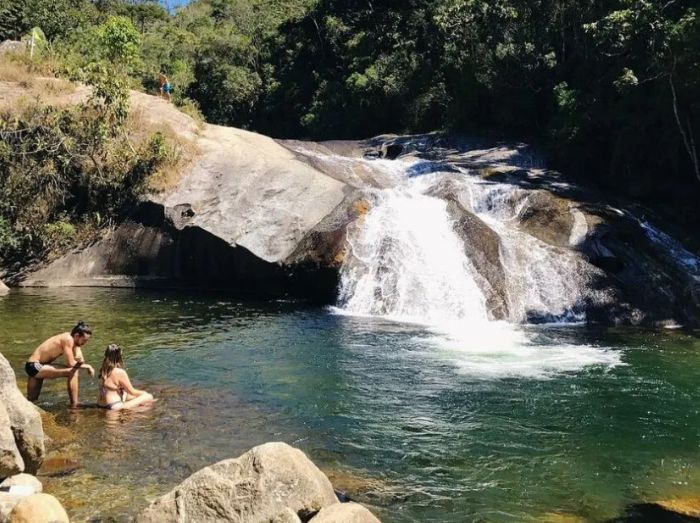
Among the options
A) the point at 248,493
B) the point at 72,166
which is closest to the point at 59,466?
the point at 248,493

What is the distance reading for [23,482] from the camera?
727 centimetres

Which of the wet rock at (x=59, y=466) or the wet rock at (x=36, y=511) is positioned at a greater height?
the wet rock at (x=36, y=511)

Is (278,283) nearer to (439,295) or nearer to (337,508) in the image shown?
(439,295)

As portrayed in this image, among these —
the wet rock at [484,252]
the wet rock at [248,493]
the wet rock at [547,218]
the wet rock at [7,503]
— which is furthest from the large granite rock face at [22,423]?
the wet rock at [547,218]

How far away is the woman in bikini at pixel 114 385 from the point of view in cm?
1151

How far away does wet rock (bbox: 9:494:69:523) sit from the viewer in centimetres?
622

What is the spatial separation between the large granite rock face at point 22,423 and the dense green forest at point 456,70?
21.2 m

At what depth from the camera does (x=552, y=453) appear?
10.1m

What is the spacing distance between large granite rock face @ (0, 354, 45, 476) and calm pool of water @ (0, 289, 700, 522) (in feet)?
1.88

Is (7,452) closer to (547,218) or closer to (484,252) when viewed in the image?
(484,252)

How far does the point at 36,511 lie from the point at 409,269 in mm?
16353

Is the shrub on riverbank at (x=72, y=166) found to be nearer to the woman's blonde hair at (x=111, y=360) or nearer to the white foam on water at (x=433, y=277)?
the white foam on water at (x=433, y=277)

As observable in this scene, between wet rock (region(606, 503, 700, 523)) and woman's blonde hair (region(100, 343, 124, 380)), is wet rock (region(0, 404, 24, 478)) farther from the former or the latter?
wet rock (region(606, 503, 700, 523))

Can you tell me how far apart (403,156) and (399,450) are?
2293 cm
